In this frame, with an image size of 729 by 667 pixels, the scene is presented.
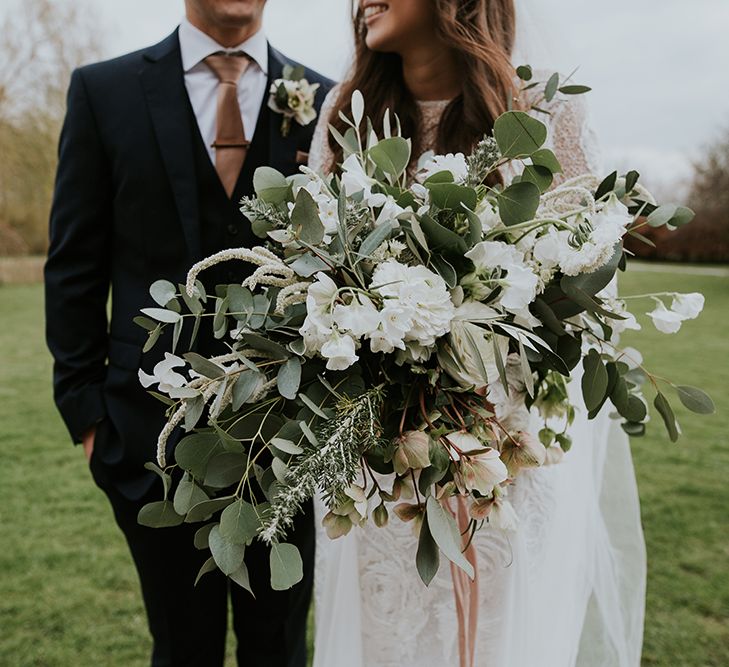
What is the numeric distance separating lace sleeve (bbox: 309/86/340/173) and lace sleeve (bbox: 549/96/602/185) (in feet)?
1.96

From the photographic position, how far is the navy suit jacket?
80.4 inches

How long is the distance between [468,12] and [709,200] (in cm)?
2722

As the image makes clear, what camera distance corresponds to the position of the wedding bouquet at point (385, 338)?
112 cm

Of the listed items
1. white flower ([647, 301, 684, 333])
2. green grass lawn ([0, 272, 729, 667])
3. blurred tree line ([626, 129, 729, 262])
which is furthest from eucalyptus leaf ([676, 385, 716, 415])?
blurred tree line ([626, 129, 729, 262])

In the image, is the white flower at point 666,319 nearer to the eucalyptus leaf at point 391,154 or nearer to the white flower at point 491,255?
the white flower at point 491,255

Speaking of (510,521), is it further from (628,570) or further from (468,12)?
(468,12)

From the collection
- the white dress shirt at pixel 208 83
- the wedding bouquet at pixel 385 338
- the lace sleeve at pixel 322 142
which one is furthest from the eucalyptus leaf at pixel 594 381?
the white dress shirt at pixel 208 83

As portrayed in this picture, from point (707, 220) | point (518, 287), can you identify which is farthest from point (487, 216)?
point (707, 220)

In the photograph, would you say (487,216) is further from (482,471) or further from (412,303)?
(482,471)

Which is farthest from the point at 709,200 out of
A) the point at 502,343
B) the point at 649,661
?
the point at 502,343

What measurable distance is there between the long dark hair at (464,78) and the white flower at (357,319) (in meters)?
0.91

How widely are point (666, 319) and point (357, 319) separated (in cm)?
62

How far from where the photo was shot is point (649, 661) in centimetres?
304

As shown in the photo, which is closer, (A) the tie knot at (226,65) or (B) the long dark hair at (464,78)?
(B) the long dark hair at (464,78)
